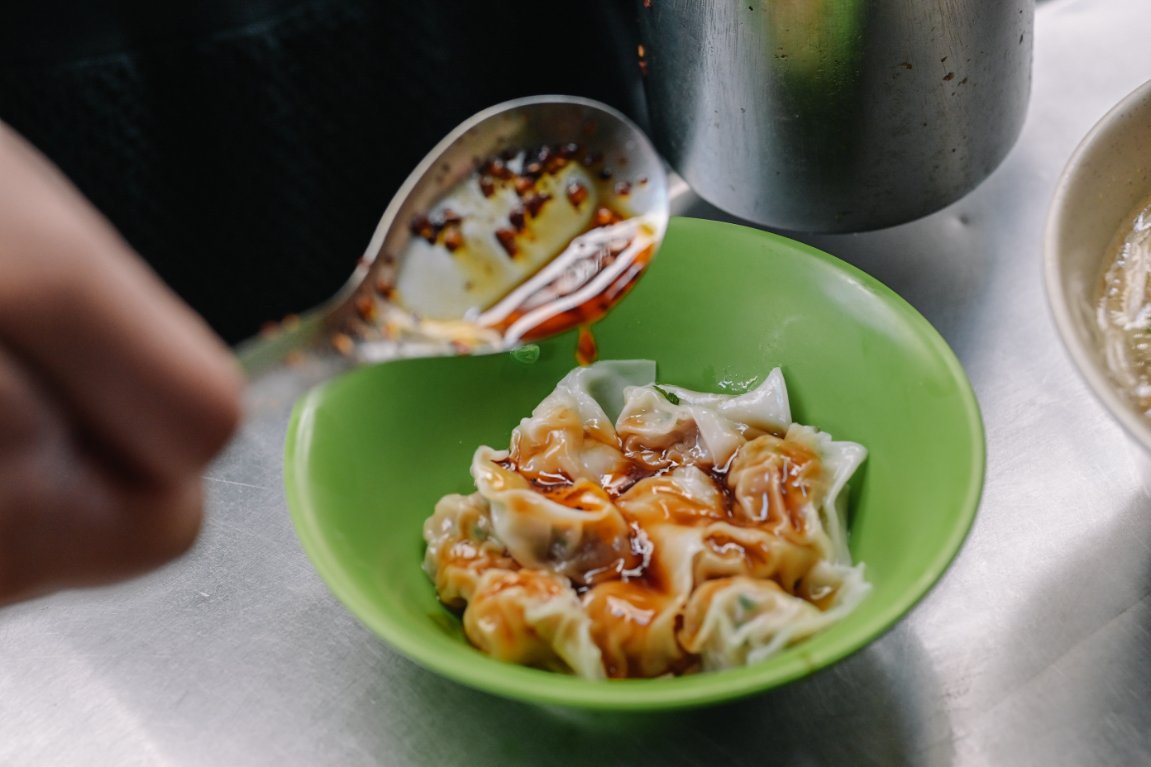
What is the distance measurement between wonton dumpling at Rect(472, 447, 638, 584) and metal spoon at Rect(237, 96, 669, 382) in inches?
6.4

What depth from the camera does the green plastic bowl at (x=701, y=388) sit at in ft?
3.09

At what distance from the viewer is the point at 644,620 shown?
1.03 m

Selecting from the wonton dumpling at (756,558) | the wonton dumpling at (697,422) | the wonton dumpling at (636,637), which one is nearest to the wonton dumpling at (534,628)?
the wonton dumpling at (636,637)

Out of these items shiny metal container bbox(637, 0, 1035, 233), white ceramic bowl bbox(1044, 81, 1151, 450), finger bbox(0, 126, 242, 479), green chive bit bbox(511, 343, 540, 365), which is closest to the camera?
finger bbox(0, 126, 242, 479)

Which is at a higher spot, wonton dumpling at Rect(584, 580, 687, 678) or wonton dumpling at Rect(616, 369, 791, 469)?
wonton dumpling at Rect(584, 580, 687, 678)

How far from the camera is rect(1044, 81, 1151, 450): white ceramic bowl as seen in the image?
104cm

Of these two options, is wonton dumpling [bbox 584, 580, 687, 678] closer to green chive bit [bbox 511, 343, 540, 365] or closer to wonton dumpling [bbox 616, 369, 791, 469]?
wonton dumpling [bbox 616, 369, 791, 469]

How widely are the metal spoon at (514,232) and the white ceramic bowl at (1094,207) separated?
0.37 m

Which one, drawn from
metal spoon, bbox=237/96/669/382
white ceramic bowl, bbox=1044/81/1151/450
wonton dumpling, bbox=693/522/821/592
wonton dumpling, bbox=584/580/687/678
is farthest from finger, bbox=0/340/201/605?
white ceramic bowl, bbox=1044/81/1151/450

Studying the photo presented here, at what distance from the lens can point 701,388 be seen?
134cm

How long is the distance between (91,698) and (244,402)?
0.50 meters

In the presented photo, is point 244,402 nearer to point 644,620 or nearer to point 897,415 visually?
point 644,620

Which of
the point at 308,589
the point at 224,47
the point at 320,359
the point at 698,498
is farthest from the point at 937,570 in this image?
the point at 224,47

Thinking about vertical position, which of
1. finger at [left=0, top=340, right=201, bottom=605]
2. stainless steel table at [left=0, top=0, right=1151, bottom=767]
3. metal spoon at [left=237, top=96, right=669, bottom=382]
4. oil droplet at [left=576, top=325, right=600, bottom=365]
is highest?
finger at [left=0, top=340, right=201, bottom=605]
